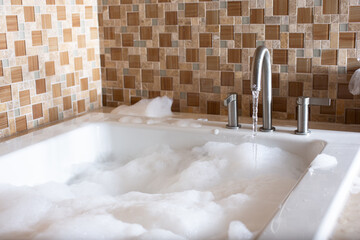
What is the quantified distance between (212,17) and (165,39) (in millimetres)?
278

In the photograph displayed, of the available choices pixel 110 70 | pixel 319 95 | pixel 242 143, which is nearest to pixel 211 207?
pixel 242 143

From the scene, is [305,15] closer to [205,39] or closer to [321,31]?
[321,31]

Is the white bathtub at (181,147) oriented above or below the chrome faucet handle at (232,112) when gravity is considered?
below

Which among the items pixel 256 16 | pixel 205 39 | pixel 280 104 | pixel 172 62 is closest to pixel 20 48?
pixel 172 62

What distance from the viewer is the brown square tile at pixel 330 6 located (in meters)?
2.03

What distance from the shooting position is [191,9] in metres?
2.32

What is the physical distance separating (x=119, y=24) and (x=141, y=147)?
74 centimetres

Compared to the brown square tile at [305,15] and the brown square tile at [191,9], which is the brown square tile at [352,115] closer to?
the brown square tile at [305,15]

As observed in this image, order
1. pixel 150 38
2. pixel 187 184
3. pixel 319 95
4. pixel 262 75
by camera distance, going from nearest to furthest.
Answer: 1. pixel 187 184
2. pixel 262 75
3. pixel 319 95
4. pixel 150 38

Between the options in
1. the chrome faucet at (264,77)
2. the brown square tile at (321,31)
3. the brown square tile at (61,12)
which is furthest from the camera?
the brown square tile at (61,12)

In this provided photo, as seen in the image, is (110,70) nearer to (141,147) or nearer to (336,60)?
(141,147)

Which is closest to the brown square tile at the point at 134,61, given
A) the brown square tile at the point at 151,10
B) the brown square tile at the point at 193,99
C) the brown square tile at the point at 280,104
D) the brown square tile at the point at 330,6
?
the brown square tile at the point at 151,10

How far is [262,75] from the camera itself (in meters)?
1.96

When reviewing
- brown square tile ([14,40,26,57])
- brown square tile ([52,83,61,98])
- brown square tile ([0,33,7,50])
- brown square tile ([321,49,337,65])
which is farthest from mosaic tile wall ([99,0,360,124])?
brown square tile ([0,33,7,50])
